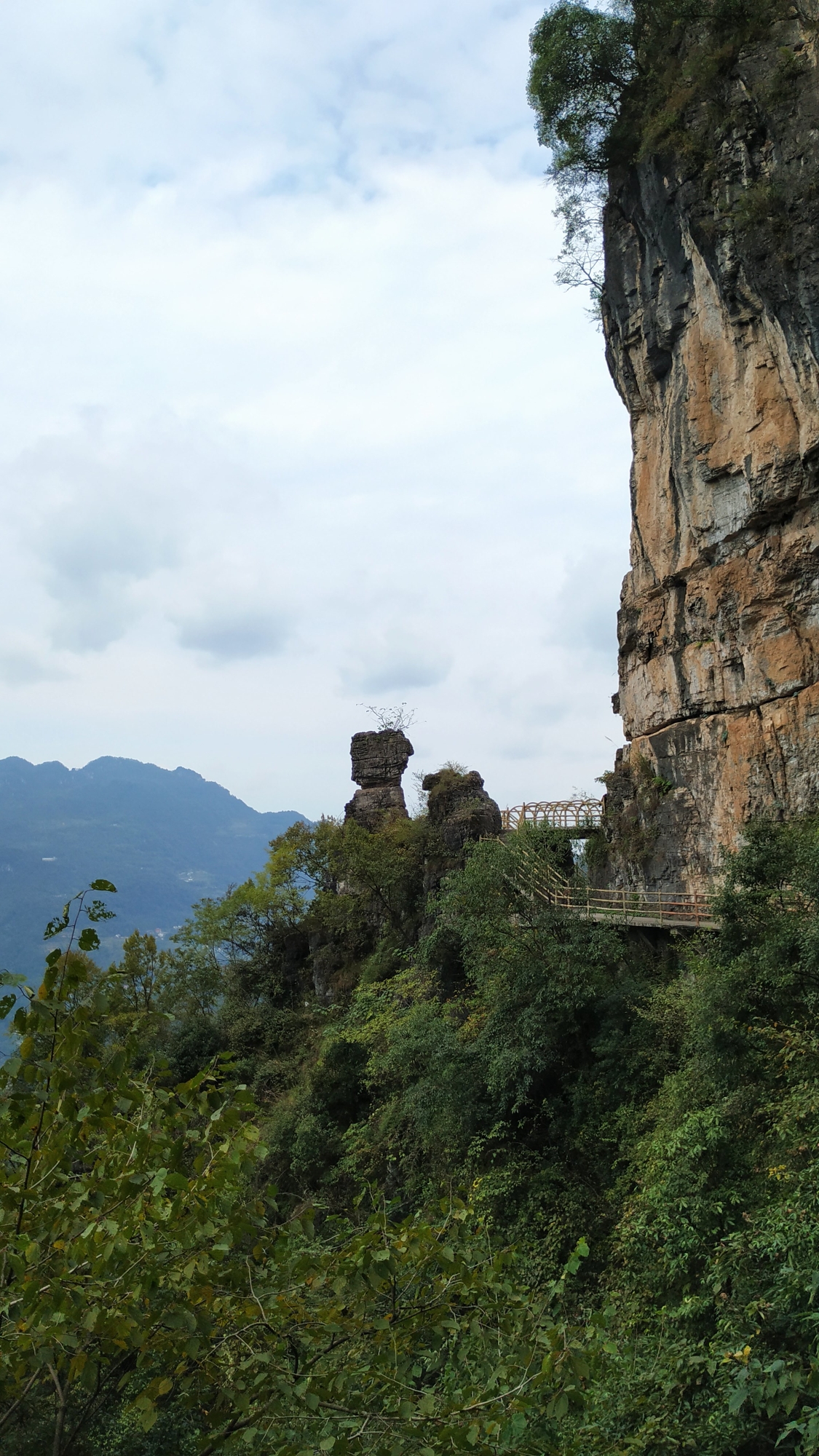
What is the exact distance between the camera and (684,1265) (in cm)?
1029

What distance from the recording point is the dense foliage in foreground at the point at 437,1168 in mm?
3711

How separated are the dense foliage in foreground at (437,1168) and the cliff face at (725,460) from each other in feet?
11.4

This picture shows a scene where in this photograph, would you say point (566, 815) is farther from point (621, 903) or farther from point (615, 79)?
point (615, 79)

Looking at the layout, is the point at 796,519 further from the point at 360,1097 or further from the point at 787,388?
the point at 360,1097

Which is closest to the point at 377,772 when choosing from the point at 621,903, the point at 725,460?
the point at 621,903

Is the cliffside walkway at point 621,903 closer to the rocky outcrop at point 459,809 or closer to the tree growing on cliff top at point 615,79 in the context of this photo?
the rocky outcrop at point 459,809

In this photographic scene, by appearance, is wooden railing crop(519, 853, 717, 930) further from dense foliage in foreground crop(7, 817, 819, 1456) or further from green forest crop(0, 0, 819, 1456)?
dense foliage in foreground crop(7, 817, 819, 1456)

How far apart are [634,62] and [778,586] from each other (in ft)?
48.9

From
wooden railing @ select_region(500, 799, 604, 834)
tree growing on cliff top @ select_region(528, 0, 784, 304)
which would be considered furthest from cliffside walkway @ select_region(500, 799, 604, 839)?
tree growing on cliff top @ select_region(528, 0, 784, 304)

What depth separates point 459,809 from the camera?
86.7ft

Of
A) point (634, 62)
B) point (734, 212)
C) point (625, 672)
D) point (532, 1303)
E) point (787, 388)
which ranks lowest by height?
point (532, 1303)

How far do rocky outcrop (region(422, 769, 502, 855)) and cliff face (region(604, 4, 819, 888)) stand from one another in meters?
4.13

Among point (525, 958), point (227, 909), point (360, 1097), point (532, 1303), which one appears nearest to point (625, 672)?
point (525, 958)

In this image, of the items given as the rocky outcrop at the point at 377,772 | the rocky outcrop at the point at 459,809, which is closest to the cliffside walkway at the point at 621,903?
the rocky outcrop at the point at 459,809
